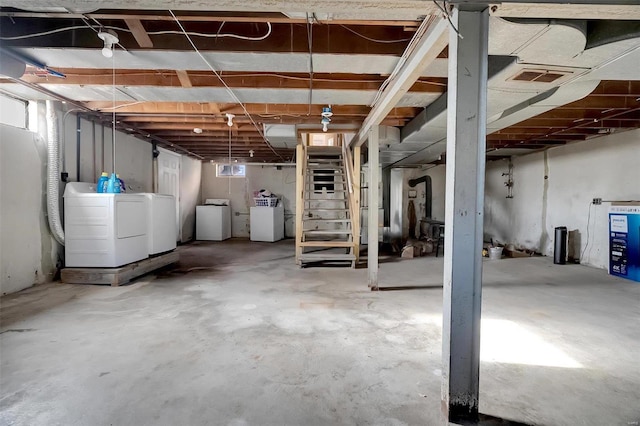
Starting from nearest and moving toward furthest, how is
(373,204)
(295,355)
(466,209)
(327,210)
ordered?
(466,209)
(295,355)
(373,204)
(327,210)

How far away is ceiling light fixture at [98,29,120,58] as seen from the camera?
2209 millimetres

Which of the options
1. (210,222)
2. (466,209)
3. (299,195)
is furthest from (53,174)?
(210,222)

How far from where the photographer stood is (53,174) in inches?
158

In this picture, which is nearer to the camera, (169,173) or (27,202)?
(27,202)

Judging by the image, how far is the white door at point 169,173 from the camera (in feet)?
23.3

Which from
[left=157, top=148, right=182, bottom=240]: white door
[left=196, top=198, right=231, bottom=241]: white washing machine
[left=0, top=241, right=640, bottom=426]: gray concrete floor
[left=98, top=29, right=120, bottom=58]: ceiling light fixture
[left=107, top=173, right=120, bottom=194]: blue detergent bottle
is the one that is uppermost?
[left=98, top=29, right=120, bottom=58]: ceiling light fixture

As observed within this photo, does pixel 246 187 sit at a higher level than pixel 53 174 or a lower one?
higher

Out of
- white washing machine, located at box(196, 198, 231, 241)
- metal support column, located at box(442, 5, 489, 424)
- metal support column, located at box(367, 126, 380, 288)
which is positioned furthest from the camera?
white washing machine, located at box(196, 198, 231, 241)

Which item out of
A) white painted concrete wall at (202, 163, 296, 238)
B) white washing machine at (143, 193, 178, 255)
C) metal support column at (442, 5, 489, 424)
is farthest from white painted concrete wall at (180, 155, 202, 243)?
metal support column at (442, 5, 489, 424)

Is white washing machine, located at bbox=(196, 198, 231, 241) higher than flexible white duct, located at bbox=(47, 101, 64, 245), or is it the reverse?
flexible white duct, located at bbox=(47, 101, 64, 245)

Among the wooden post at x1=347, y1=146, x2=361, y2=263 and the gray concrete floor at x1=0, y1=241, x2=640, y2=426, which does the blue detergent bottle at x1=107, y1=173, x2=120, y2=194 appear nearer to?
the gray concrete floor at x1=0, y1=241, x2=640, y2=426

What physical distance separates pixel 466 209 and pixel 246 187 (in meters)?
9.01

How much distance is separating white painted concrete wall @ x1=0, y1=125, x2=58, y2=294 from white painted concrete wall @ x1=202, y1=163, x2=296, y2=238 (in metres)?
5.79

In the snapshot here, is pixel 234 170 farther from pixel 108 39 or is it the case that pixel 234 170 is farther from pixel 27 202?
pixel 108 39
